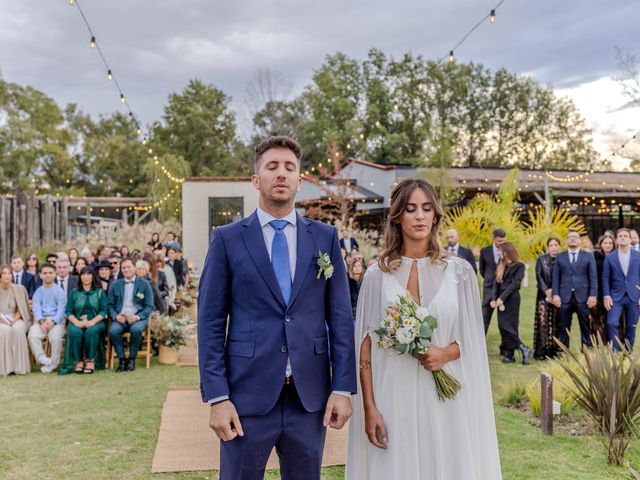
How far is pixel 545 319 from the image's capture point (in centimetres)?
945

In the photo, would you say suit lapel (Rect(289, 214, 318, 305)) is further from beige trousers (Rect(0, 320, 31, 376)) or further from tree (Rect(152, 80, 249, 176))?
tree (Rect(152, 80, 249, 176))

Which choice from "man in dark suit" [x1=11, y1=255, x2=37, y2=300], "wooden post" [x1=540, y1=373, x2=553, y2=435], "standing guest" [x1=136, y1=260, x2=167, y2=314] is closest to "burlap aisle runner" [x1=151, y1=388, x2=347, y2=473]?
"wooden post" [x1=540, y1=373, x2=553, y2=435]

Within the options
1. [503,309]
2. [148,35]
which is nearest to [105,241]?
[148,35]

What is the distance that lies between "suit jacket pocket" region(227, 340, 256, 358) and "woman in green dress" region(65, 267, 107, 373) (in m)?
6.94

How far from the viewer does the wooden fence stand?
1730cm

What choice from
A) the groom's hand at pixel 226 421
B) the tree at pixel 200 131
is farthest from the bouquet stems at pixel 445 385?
the tree at pixel 200 131

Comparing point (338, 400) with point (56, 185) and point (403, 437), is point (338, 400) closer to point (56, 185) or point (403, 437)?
point (403, 437)

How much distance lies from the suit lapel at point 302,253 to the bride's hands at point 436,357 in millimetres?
737

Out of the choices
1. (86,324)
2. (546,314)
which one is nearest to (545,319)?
(546,314)

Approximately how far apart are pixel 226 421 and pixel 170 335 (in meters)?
7.27

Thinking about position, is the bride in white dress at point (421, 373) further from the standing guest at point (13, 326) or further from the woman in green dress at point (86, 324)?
the standing guest at point (13, 326)

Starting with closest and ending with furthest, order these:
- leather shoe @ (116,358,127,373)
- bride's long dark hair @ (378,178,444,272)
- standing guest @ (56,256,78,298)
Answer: bride's long dark hair @ (378,178,444,272)
leather shoe @ (116,358,127,373)
standing guest @ (56,256,78,298)

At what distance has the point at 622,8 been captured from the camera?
9.73 metres

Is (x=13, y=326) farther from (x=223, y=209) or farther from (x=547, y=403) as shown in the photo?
(x=223, y=209)
